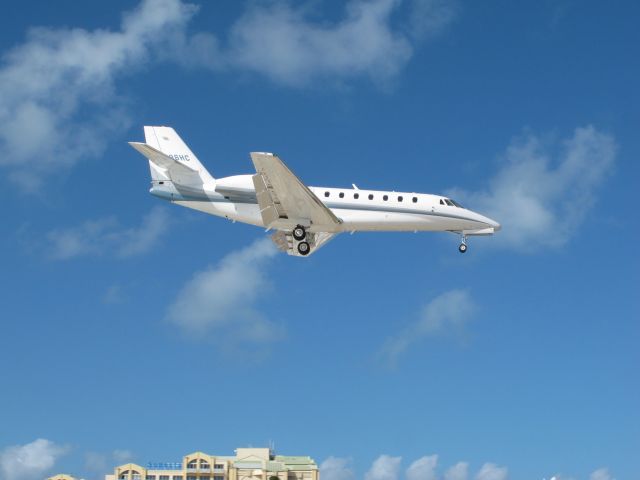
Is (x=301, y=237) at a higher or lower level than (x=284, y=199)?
lower

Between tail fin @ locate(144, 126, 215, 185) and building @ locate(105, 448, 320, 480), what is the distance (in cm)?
6287

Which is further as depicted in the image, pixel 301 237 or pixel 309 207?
pixel 301 237

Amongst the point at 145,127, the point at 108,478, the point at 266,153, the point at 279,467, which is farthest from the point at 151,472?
the point at 266,153

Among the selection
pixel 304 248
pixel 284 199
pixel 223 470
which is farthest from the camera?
pixel 223 470

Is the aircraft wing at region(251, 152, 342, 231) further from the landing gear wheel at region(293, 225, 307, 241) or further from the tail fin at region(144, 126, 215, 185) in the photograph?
the tail fin at region(144, 126, 215, 185)

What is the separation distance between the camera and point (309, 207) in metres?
64.2

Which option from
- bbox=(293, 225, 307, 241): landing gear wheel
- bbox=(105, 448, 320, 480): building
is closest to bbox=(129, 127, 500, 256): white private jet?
bbox=(293, 225, 307, 241): landing gear wheel

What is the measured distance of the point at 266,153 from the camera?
198ft

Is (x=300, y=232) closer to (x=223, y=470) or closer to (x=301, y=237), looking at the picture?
(x=301, y=237)

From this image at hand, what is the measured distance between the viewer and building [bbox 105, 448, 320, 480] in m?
124

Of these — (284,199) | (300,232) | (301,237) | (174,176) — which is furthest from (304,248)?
(174,176)

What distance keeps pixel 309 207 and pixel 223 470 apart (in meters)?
70.2

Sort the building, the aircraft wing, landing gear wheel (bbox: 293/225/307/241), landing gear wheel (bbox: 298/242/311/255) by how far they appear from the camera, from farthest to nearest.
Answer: the building
landing gear wheel (bbox: 298/242/311/255)
landing gear wheel (bbox: 293/225/307/241)
the aircraft wing

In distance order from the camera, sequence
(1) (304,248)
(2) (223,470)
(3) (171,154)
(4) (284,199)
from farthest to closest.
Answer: (2) (223,470) → (3) (171,154) → (1) (304,248) → (4) (284,199)
